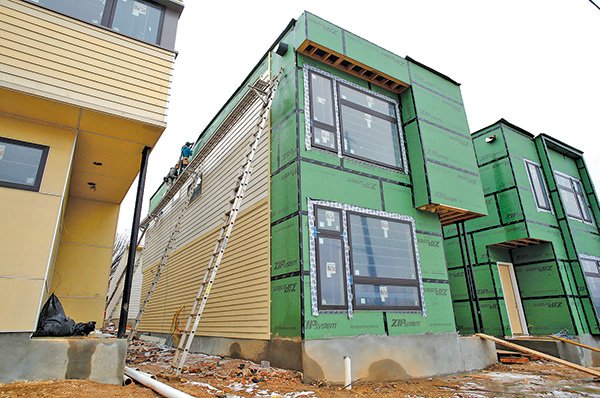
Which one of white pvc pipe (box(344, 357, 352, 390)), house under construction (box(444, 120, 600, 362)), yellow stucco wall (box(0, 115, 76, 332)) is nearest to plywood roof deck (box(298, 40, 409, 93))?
yellow stucco wall (box(0, 115, 76, 332))

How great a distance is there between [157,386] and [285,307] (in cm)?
279

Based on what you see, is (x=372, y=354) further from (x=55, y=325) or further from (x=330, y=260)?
(x=55, y=325)

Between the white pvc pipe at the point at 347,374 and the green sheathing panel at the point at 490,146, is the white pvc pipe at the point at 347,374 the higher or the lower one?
the lower one

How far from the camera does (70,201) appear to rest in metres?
7.94

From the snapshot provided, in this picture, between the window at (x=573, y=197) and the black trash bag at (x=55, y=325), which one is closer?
the black trash bag at (x=55, y=325)

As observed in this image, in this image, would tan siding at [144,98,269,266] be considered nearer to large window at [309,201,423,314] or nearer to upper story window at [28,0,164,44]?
large window at [309,201,423,314]

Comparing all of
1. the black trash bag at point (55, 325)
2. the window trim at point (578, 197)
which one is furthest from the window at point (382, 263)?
the window trim at point (578, 197)

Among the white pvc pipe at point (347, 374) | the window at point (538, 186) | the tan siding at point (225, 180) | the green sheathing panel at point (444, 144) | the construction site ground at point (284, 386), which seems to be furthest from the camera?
the window at point (538, 186)

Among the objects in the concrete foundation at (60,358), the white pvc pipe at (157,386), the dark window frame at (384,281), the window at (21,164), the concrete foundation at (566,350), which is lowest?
the concrete foundation at (566,350)

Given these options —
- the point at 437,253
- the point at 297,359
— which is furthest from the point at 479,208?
the point at 297,359

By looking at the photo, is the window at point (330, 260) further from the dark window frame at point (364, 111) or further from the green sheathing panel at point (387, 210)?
the dark window frame at point (364, 111)

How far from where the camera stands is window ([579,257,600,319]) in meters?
12.1

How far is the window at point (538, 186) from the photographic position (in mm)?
12875

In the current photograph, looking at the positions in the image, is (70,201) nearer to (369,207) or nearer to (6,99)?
(6,99)
